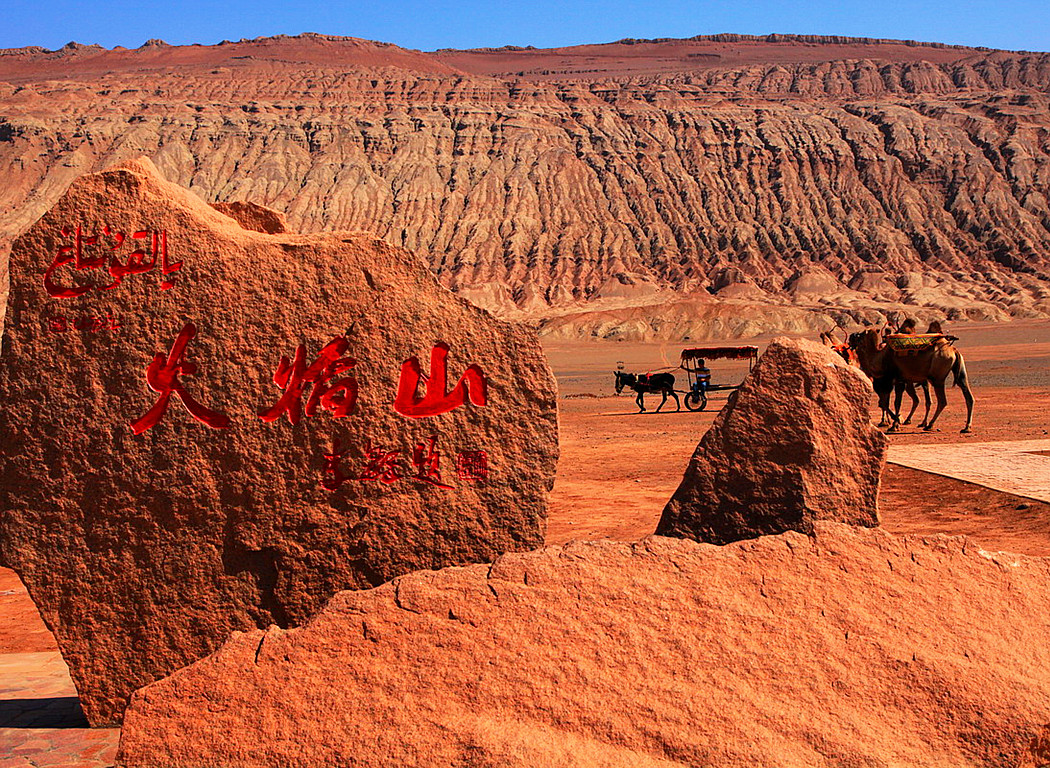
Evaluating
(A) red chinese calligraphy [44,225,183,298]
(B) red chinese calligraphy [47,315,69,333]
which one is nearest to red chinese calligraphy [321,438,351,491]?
(A) red chinese calligraphy [44,225,183,298]

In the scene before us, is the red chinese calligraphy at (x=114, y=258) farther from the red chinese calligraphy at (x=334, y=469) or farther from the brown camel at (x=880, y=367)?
the brown camel at (x=880, y=367)

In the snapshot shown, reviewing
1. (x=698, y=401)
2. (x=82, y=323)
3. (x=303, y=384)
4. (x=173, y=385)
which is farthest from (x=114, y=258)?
(x=698, y=401)

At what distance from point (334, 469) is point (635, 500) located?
6298 millimetres

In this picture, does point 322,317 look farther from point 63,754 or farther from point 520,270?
point 520,270

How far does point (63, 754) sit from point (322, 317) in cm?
212

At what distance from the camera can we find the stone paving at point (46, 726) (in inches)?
165

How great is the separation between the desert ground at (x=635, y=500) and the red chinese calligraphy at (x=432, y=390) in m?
1.90

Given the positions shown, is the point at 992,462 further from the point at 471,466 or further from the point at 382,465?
the point at 382,465

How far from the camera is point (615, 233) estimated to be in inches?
2589

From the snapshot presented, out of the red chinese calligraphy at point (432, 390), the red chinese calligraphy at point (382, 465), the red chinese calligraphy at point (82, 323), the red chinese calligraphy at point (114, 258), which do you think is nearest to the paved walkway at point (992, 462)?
the red chinese calligraphy at point (432, 390)

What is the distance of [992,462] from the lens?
36.0 ft

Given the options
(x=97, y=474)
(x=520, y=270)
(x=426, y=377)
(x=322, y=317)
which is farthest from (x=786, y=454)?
(x=520, y=270)

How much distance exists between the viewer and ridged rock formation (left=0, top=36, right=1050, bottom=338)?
6038 cm

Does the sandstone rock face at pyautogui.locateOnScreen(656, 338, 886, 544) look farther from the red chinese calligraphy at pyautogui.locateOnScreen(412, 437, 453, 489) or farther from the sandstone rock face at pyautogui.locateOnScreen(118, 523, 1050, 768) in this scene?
the red chinese calligraphy at pyautogui.locateOnScreen(412, 437, 453, 489)
